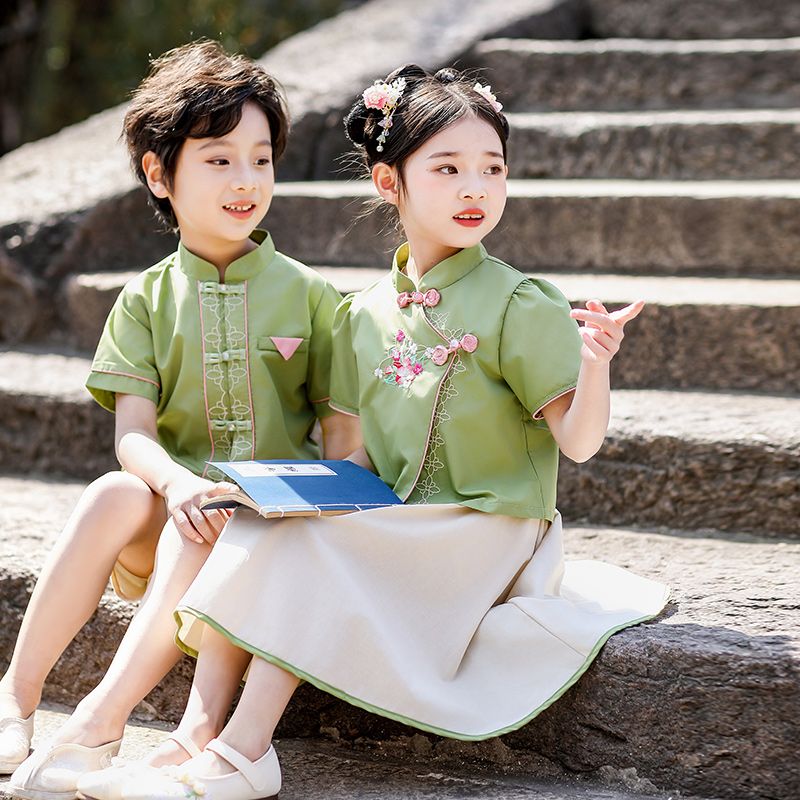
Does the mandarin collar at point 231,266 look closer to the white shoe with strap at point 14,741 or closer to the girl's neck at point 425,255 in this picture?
the girl's neck at point 425,255

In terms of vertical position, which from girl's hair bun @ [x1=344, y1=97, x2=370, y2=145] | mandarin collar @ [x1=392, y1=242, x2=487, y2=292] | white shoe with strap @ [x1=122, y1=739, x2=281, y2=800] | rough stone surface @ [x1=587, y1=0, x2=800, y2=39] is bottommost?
white shoe with strap @ [x1=122, y1=739, x2=281, y2=800]

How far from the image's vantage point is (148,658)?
1872 millimetres

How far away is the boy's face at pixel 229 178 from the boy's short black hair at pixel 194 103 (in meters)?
0.02

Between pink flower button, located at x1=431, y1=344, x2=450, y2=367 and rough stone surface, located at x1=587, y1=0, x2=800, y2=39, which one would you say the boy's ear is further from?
rough stone surface, located at x1=587, y1=0, x2=800, y2=39

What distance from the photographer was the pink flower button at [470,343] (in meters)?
1.96

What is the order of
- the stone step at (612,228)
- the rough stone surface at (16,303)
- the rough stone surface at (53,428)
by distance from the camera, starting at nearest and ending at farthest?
the rough stone surface at (53,428), the stone step at (612,228), the rough stone surface at (16,303)

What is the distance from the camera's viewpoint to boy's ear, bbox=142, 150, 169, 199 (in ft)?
7.30

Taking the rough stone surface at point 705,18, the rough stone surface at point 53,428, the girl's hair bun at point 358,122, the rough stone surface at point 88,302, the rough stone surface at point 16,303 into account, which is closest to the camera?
the girl's hair bun at point 358,122

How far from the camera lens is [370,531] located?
1.87 m

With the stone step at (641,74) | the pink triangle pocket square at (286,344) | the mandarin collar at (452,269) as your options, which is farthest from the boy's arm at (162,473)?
the stone step at (641,74)

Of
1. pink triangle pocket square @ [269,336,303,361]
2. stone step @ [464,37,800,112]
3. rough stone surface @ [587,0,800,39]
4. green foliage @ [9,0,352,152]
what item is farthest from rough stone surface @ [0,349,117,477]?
green foliage @ [9,0,352,152]

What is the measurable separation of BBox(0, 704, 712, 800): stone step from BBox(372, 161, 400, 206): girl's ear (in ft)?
2.96

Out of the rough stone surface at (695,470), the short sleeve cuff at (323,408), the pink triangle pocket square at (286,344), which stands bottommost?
the rough stone surface at (695,470)

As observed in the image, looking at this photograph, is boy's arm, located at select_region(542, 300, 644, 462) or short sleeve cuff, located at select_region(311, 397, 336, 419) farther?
short sleeve cuff, located at select_region(311, 397, 336, 419)
